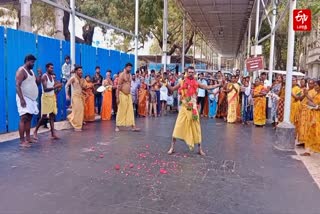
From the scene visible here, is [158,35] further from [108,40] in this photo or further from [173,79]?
[173,79]

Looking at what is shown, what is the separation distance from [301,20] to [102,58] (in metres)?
7.98

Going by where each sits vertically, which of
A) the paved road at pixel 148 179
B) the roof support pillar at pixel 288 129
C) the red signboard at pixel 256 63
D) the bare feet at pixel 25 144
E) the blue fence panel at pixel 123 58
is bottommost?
the paved road at pixel 148 179

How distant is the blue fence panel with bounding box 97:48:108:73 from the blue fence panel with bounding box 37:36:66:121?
9.94 ft

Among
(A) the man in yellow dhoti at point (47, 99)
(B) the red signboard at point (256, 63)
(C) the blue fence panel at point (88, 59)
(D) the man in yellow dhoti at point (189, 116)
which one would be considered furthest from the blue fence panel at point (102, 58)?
(D) the man in yellow dhoti at point (189, 116)

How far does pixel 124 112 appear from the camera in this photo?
9.67 meters

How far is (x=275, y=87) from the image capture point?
11164 millimetres

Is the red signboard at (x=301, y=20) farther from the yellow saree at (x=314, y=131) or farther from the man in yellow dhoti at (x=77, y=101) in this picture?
the man in yellow dhoti at (x=77, y=101)

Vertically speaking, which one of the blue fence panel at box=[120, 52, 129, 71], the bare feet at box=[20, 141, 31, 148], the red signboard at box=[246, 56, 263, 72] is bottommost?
the bare feet at box=[20, 141, 31, 148]

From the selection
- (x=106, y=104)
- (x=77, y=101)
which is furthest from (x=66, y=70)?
(x=106, y=104)

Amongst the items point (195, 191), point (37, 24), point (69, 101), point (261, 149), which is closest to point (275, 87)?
point (261, 149)

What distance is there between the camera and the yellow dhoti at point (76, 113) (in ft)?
31.7

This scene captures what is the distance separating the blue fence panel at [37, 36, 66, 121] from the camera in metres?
9.80

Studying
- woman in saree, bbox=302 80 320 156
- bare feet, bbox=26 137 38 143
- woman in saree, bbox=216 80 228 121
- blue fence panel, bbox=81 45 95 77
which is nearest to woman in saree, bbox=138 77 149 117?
blue fence panel, bbox=81 45 95 77

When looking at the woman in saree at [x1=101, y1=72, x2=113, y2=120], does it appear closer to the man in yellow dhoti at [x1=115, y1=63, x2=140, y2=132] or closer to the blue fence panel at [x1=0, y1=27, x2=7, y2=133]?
the man in yellow dhoti at [x1=115, y1=63, x2=140, y2=132]
